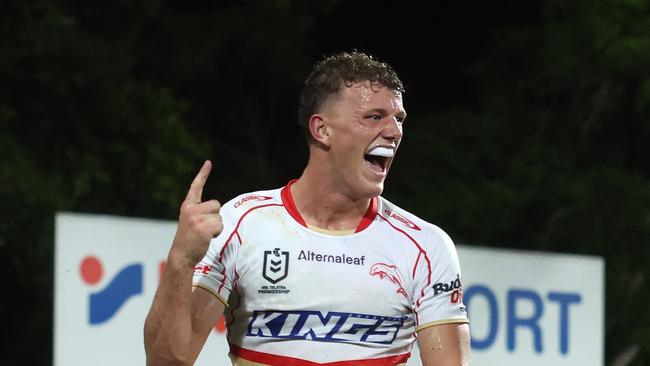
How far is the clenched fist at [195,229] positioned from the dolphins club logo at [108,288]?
2.92 meters

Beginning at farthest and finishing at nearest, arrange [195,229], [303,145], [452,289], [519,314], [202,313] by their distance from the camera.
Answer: [303,145]
[519,314]
[452,289]
[202,313]
[195,229]

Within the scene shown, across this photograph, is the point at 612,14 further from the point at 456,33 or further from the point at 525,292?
the point at 525,292

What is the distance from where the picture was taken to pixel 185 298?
13.5ft

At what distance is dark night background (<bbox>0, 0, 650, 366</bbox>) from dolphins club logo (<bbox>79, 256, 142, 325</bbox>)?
20.6ft

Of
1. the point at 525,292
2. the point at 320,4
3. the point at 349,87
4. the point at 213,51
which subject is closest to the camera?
the point at 349,87

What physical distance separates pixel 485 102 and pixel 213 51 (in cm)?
305

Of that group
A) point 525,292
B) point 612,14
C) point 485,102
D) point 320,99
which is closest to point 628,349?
point 612,14

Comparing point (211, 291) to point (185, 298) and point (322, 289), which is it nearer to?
point (185, 298)

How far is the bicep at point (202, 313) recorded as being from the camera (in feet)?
14.0

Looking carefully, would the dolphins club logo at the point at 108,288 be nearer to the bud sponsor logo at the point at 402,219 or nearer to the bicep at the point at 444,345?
the bud sponsor logo at the point at 402,219

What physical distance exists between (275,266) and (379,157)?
470 mm

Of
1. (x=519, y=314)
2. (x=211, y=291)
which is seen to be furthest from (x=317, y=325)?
(x=519, y=314)

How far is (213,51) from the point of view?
16.5 m

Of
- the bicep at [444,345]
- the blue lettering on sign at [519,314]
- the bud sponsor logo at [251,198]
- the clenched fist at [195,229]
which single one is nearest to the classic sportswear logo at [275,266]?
the bud sponsor logo at [251,198]
